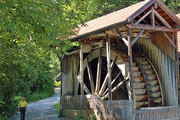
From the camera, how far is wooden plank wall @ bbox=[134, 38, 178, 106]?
9312mm

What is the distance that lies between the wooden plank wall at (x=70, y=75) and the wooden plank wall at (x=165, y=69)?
4.03 meters

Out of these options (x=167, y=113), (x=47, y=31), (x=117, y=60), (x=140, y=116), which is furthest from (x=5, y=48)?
(x=167, y=113)

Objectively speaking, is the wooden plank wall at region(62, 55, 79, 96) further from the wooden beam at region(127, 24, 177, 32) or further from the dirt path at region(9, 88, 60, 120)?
the wooden beam at region(127, 24, 177, 32)

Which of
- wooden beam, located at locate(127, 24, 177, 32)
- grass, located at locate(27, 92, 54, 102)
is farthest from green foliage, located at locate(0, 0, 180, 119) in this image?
grass, located at locate(27, 92, 54, 102)

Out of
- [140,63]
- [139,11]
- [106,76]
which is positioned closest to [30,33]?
[139,11]

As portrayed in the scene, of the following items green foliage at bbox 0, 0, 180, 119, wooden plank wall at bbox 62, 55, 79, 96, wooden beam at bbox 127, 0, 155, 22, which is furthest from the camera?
wooden plank wall at bbox 62, 55, 79, 96

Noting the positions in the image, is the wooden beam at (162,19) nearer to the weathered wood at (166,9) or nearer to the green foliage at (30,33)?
the weathered wood at (166,9)

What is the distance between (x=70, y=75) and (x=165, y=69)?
5190mm

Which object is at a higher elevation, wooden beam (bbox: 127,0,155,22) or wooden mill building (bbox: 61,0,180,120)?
wooden beam (bbox: 127,0,155,22)

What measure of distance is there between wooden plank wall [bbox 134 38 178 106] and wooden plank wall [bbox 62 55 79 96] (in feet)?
13.2

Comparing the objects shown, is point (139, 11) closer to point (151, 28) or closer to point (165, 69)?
point (151, 28)

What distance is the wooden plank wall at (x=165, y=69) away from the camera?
367 inches

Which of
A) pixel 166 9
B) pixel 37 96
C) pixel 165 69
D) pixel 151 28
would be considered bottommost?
pixel 37 96

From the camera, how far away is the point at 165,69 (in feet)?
31.7
